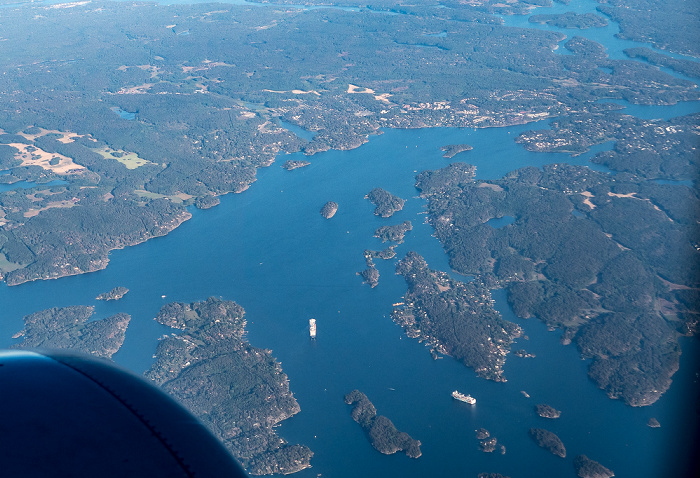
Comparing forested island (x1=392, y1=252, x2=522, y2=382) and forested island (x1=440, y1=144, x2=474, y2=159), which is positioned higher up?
forested island (x1=392, y1=252, x2=522, y2=382)

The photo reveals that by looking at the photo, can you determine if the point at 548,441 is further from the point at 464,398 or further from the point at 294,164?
the point at 294,164

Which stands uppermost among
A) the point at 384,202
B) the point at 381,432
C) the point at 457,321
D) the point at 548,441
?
the point at 548,441

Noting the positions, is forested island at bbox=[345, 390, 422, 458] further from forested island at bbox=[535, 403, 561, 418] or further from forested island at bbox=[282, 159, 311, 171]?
forested island at bbox=[282, 159, 311, 171]

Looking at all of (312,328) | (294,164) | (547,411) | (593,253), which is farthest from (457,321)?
(294,164)

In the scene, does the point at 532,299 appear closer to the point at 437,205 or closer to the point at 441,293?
the point at 441,293

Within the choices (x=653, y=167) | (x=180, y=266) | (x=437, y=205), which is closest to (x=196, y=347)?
(x=180, y=266)

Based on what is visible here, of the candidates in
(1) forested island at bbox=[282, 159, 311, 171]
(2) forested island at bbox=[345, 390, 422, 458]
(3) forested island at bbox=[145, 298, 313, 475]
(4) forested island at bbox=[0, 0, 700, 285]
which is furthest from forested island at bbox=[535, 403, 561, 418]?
(1) forested island at bbox=[282, 159, 311, 171]

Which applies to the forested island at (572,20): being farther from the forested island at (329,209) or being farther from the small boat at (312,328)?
the small boat at (312,328)
